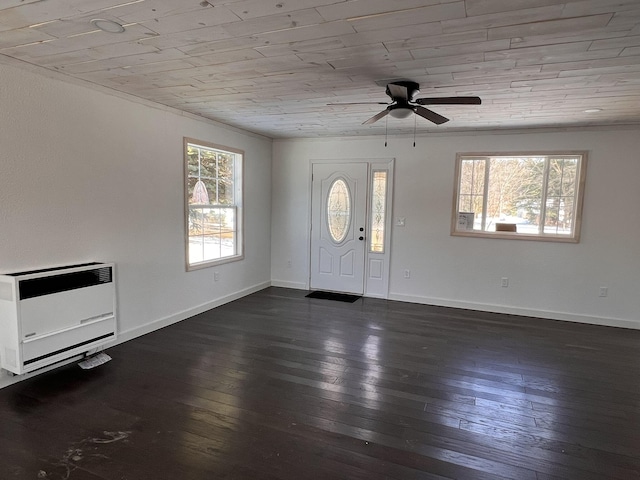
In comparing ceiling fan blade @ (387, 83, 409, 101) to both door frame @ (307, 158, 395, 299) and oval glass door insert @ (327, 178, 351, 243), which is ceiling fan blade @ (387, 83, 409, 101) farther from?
oval glass door insert @ (327, 178, 351, 243)

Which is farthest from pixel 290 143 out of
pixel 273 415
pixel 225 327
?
pixel 273 415

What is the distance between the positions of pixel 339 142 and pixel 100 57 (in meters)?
3.68

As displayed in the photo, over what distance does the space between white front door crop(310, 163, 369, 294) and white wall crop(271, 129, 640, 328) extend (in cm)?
18

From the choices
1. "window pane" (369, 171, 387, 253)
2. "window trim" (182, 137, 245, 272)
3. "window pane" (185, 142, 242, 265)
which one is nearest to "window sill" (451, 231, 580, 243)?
"window pane" (369, 171, 387, 253)

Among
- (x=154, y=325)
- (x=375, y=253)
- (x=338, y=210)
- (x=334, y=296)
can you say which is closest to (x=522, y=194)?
(x=375, y=253)

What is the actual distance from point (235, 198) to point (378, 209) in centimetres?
214

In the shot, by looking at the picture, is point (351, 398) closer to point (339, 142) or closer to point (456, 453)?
point (456, 453)

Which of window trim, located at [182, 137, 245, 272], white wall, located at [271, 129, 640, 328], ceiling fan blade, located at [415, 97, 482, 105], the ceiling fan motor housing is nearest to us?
ceiling fan blade, located at [415, 97, 482, 105]

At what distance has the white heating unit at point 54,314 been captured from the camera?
271 cm

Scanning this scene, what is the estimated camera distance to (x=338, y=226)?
603cm

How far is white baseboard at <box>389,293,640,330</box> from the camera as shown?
15.4 ft

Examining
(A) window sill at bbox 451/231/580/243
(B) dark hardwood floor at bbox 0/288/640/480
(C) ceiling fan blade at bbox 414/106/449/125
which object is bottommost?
(B) dark hardwood floor at bbox 0/288/640/480

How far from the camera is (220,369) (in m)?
3.24

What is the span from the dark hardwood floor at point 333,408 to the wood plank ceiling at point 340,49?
2418 millimetres
